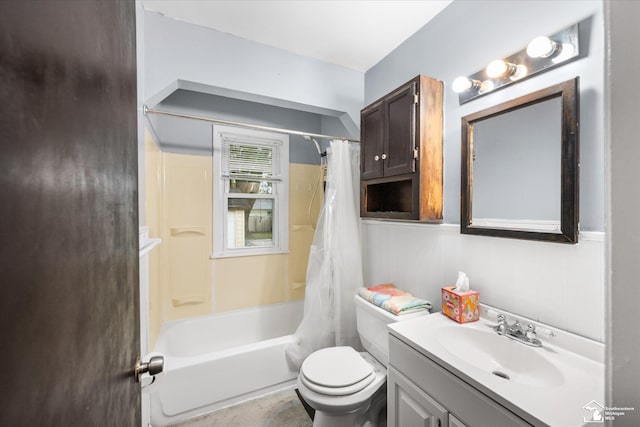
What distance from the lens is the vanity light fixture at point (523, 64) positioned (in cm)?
106

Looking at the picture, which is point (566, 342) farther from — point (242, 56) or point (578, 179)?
point (242, 56)

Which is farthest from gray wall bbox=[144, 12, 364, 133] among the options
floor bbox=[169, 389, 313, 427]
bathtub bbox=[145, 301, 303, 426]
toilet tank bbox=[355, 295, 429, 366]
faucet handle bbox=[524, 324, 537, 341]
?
floor bbox=[169, 389, 313, 427]

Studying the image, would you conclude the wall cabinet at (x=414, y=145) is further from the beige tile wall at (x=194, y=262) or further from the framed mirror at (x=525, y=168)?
the beige tile wall at (x=194, y=262)

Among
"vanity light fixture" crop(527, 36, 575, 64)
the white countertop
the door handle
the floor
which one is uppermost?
"vanity light fixture" crop(527, 36, 575, 64)

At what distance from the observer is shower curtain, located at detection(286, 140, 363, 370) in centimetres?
203

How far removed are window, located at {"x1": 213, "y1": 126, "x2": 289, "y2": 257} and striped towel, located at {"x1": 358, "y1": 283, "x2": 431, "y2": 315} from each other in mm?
1409

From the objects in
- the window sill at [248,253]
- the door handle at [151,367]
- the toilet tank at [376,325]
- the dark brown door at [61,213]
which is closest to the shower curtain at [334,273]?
the toilet tank at [376,325]

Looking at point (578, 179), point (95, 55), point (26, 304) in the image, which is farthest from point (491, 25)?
point (26, 304)

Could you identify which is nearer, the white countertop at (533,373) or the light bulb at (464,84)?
the white countertop at (533,373)

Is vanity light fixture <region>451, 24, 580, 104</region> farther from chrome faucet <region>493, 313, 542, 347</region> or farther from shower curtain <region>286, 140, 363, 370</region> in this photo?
chrome faucet <region>493, 313, 542, 347</region>

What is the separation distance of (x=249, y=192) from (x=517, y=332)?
245cm

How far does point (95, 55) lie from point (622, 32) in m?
0.71

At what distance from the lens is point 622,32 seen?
281 millimetres

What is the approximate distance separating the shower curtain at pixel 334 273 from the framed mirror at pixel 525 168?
878 millimetres
